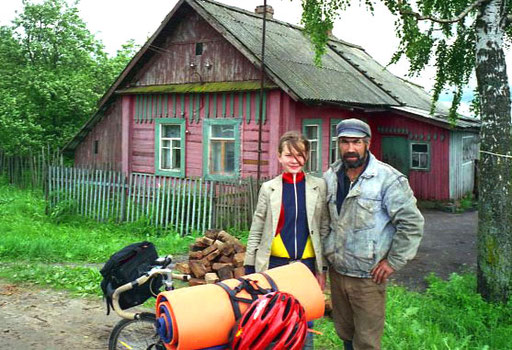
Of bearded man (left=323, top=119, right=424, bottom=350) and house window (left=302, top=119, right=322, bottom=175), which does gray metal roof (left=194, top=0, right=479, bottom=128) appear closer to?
house window (left=302, top=119, right=322, bottom=175)

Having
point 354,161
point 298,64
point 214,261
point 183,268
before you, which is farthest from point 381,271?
point 298,64

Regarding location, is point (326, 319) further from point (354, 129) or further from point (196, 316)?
point (196, 316)

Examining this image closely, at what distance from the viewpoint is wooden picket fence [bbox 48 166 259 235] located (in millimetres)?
10734

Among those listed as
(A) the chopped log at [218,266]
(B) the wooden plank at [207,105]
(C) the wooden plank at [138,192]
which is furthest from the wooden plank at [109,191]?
(A) the chopped log at [218,266]

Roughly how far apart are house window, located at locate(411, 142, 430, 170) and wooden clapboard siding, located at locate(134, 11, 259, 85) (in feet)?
22.0

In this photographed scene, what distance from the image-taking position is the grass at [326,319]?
16.8 feet

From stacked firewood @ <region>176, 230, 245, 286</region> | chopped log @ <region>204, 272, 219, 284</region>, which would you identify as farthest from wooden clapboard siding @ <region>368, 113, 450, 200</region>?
chopped log @ <region>204, 272, 219, 284</region>

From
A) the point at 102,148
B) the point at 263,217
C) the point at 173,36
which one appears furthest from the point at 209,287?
the point at 102,148

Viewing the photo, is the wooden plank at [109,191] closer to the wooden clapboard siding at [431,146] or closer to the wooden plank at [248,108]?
the wooden plank at [248,108]

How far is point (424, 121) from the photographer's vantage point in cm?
1579

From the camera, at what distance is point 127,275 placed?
3836 millimetres

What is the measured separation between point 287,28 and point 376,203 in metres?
15.1

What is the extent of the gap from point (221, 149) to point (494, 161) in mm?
7692

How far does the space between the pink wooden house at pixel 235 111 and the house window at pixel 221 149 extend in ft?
0.09
